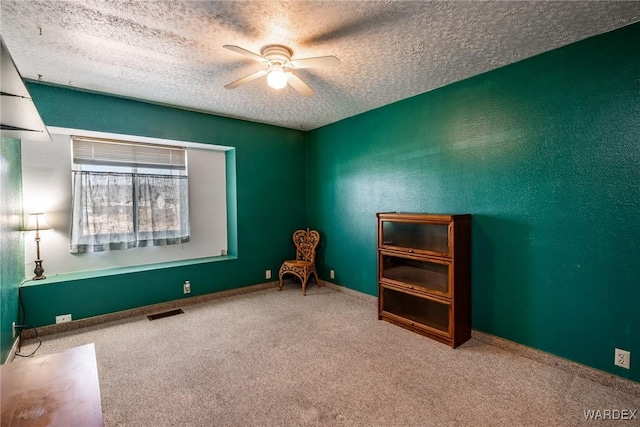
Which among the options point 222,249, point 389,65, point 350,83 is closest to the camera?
point 389,65

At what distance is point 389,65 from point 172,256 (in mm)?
3740

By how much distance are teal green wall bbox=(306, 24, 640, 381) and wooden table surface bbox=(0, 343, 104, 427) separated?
10.0 ft

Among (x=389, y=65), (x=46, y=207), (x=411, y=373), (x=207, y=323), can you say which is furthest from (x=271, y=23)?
(x=46, y=207)

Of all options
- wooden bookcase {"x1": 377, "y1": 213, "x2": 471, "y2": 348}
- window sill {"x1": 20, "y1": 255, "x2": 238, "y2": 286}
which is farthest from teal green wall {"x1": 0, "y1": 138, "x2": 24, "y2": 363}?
wooden bookcase {"x1": 377, "y1": 213, "x2": 471, "y2": 348}

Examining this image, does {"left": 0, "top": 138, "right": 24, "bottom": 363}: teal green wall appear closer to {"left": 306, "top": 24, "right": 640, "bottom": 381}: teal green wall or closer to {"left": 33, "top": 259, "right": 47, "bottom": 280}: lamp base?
{"left": 33, "top": 259, "right": 47, "bottom": 280}: lamp base

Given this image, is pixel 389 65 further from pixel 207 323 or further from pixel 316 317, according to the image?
pixel 207 323

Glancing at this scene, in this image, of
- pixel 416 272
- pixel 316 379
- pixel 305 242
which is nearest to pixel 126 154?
pixel 305 242

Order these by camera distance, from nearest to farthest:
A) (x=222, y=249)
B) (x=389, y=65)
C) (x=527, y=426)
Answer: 1. (x=527, y=426)
2. (x=389, y=65)
3. (x=222, y=249)

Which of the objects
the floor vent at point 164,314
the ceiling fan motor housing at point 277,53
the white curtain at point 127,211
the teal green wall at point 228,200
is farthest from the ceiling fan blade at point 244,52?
the floor vent at point 164,314

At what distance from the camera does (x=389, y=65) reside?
Answer: 8.77ft

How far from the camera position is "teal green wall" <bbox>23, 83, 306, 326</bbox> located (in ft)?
10.2

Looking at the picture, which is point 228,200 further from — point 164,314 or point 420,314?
point 420,314

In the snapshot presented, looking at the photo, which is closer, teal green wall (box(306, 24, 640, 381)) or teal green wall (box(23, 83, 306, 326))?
teal green wall (box(306, 24, 640, 381))

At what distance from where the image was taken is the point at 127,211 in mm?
3793
